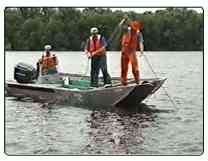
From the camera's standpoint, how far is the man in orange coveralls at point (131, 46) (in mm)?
11570

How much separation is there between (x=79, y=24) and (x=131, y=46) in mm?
3073

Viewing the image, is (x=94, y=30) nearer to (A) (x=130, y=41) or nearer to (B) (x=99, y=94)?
(A) (x=130, y=41)

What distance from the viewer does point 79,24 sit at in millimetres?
9234

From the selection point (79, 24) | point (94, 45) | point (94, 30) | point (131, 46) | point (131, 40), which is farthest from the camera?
point (94, 45)

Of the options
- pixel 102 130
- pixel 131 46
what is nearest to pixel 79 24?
pixel 102 130

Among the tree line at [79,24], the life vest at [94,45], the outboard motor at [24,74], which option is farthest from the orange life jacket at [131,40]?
the outboard motor at [24,74]

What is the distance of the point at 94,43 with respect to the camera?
12.5 metres

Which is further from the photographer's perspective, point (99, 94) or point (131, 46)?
point (99, 94)

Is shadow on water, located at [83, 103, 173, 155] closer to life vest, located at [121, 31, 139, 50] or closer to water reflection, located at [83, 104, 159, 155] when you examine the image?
water reflection, located at [83, 104, 159, 155]

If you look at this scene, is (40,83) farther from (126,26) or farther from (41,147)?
(41,147)

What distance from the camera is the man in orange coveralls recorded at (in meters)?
11.6

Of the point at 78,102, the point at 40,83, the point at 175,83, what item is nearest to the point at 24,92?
the point at 40,83

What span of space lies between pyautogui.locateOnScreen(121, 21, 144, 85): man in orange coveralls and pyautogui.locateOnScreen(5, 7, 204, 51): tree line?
0.51 feet

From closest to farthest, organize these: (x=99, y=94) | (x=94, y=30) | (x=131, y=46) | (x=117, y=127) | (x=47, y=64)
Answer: (x=117, y=127) → (x=94, y=30) → (x=131, y=46) → (x=99, y=94) → (x=47, y=64)
